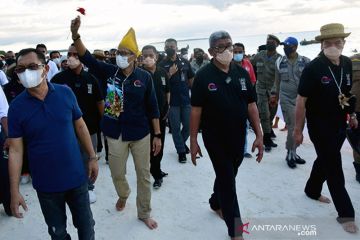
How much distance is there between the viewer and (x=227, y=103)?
3291mm

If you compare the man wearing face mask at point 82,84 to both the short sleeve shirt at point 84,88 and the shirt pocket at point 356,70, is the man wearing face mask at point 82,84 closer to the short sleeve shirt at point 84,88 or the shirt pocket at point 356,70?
the short sleeve shirt at point 84,88

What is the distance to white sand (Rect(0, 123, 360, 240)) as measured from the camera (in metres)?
3.65

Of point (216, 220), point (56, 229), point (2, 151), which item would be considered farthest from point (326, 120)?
point (2, 151)

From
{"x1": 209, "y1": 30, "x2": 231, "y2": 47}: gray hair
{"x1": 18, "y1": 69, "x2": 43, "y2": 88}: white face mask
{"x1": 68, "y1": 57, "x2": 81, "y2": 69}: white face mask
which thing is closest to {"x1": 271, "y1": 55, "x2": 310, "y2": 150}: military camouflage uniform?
{"x1": 209, "y1": 30, "x2": 231, "y2": 47}: gray hair

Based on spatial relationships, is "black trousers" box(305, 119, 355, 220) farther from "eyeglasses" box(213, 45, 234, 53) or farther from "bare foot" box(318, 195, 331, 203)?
"eyeglasses" box(213, 45, 234, 53)

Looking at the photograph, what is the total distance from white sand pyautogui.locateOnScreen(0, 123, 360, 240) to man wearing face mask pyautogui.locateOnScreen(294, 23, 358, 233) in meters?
0.38

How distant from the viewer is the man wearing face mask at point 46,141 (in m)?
2.53

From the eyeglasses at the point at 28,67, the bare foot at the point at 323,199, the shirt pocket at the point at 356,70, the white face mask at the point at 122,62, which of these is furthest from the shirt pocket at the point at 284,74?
the eyeglasses at the point at 28,67

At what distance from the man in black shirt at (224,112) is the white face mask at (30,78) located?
149cm

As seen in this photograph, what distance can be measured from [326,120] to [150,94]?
1982 mm

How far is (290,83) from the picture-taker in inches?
220

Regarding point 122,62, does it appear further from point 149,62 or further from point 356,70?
point 356,70

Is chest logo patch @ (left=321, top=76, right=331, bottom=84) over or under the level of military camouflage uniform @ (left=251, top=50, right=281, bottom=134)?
over

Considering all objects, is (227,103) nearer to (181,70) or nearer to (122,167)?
(122,167)
